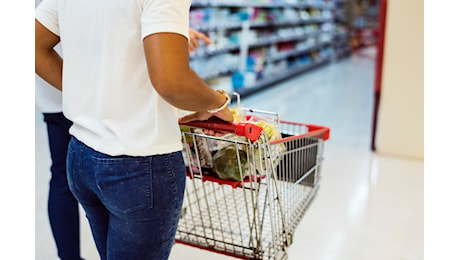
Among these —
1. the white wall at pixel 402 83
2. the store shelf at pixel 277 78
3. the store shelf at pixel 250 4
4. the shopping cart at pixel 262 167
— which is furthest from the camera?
the store shelf at pixel 277 78

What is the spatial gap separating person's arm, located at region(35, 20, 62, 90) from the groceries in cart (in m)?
0.44

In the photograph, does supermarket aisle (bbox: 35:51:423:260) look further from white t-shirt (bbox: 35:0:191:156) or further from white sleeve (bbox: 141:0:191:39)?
white sleeve (bbox: 141:0:191:39)

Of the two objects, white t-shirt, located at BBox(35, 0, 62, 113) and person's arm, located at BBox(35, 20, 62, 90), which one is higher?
person's arm, located at BBox(35, 20, 62, 90)

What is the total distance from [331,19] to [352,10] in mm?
2007

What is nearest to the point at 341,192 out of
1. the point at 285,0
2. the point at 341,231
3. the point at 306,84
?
the point at 341,231

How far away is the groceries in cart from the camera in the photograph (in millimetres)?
1472

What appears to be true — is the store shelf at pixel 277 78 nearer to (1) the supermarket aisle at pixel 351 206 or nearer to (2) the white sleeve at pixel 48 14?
(1) the supermarket aisle at pixel 351 206

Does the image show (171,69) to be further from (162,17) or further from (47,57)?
(47,57)

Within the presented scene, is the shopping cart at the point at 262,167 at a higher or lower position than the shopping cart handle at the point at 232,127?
lower

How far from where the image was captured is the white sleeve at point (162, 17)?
103cm

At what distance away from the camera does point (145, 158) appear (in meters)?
1.16

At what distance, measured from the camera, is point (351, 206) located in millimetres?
3111

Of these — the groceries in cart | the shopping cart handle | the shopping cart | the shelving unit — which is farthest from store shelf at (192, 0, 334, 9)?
the shopping cart handle

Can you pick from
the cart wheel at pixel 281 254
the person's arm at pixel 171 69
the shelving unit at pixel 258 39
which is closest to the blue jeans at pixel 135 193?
the person's arm at pixel 171 69
